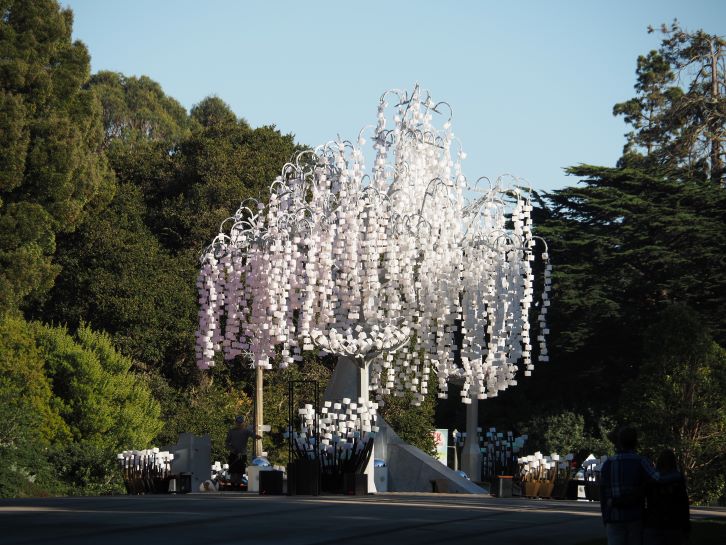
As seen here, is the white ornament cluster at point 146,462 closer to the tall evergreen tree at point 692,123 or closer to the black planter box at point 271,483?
the black planter box at point 271,483

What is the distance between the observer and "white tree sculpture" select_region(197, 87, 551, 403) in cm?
2611

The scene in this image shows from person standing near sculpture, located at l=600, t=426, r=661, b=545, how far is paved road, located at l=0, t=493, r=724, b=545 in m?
2.48

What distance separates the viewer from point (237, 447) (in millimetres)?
26984

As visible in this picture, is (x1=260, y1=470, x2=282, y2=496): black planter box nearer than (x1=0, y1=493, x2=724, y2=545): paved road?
No

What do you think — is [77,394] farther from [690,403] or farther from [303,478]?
[690,403]

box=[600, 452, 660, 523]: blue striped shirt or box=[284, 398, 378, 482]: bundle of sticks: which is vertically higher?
box=[284, 398, 378, 482]: bundle of sticks

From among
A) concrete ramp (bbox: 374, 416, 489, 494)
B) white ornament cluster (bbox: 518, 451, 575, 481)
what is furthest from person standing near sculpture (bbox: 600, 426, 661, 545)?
concrete ramp (bbox: 374, 416, 489, 494)

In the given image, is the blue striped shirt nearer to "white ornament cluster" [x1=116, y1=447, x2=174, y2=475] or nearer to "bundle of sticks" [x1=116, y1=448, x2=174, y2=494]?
"bundle of sticks" [x1=116, y1=448, x2=174, y2=494]

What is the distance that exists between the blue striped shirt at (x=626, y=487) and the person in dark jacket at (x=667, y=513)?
0.09 meters

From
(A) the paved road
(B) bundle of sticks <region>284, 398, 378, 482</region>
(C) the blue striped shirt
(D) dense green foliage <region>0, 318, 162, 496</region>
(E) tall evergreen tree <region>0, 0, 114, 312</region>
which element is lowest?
(A) the paved road

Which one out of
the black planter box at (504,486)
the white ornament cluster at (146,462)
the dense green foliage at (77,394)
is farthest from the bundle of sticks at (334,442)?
the dense green foliage at (77,394)

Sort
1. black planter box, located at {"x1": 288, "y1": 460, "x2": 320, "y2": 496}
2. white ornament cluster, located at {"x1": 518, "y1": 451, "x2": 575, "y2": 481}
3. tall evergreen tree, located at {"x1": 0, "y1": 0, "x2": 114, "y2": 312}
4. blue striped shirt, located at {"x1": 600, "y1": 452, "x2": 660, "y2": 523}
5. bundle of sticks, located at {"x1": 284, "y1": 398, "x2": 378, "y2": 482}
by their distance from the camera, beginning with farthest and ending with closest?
tall evergreen tree, located at {"x1": 0, "y1": 0, "x2": 114, "y2": 312}
white ornament cluster, located at {"x1": 518, "y1": 451, "x2": 575, "y2": 481}
bundle of sticks, located at {"x1": 284, "y1": 398, "x2": 378, "y2": 482}
black planter box, located at {"x1": 288, "y1": 460, "x2": 320, "y2": 496}
blue striped shirt, located at {"x1": 600, "y1": 452, "x2": 660, "y2": 523}

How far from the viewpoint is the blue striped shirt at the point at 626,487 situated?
40.0 feet

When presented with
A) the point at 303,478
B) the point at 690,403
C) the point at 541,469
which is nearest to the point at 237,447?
the point at 303,478
